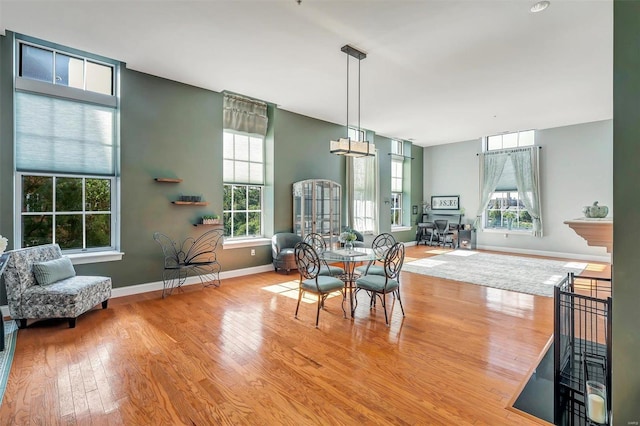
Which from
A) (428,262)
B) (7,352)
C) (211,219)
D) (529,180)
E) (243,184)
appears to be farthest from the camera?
(529,180)

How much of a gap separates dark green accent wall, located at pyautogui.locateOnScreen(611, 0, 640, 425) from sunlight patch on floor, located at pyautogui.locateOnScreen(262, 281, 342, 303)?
315 cm

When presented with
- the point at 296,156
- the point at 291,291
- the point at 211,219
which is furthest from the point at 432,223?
the point at 211,219

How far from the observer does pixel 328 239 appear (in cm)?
660

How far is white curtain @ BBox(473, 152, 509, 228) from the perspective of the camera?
28.6ft

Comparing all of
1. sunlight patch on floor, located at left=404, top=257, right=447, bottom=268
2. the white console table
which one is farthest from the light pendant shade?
sunlight patch on floor, located at left=404, top=257, right=447, bottom=268

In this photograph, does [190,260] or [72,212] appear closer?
[72,212]

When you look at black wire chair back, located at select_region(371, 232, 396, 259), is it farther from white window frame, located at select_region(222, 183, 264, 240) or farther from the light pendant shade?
white window frame, located at select_region(222, 183, 264, 240)

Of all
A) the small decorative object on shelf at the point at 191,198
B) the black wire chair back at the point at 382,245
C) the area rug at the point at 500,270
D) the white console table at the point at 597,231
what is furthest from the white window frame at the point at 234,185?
the white console table at the point at 597,231

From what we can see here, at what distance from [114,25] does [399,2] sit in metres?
3.10

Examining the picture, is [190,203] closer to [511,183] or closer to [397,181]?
[397,181]

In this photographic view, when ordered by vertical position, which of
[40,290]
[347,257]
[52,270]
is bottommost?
[40,290]

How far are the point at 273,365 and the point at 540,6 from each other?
4237 millimetres

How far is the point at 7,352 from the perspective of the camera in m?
2.69

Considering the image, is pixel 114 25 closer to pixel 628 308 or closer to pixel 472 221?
pixel 628 308
